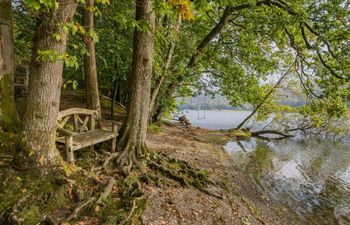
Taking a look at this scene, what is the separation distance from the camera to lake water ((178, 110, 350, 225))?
845 cm

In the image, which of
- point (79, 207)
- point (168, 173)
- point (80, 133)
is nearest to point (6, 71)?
point (80, 133)

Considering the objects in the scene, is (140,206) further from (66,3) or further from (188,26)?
(188,26)

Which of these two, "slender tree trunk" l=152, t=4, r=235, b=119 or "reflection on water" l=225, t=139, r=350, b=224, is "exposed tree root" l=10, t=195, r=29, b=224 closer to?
"reflection on water" l=225, t=139, r=350, b=224

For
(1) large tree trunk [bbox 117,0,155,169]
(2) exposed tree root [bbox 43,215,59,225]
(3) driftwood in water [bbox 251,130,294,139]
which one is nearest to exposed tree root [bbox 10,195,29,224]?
(2) exposed tree root [bbox 43,215,59,225]

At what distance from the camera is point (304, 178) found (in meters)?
12.3

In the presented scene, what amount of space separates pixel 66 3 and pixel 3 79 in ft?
11.0

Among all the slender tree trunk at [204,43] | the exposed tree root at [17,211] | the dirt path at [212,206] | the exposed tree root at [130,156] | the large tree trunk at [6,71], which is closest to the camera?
the exposed tree root at [17,211]

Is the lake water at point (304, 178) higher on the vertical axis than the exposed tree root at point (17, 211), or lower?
lower

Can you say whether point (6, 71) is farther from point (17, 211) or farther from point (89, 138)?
point (17, 211)

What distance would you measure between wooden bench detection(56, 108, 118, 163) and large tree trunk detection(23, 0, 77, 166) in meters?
0.63

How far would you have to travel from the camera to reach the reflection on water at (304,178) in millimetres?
8508

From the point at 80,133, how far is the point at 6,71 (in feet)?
7.73

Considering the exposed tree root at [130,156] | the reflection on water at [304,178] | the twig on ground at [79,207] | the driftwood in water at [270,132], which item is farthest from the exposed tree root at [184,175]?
the driftwood in water at [270,132]

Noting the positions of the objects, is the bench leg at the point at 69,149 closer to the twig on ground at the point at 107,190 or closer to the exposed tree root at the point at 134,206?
the twig on ground at the point at 107,190
